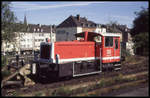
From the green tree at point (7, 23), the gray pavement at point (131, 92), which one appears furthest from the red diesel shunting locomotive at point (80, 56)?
the green tree at point (7, 23)

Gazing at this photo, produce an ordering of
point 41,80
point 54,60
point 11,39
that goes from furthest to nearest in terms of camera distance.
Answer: point 11,39
point 41,80
point 54,60

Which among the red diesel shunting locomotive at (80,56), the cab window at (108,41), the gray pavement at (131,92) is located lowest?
the gray pavement at (131,92)

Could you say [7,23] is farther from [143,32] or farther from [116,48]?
[143,32]

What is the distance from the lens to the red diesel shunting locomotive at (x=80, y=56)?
34.9ft

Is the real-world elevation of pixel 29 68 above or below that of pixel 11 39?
below

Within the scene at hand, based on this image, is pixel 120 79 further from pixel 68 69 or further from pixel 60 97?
pixel 60 97

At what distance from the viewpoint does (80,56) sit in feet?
38.1

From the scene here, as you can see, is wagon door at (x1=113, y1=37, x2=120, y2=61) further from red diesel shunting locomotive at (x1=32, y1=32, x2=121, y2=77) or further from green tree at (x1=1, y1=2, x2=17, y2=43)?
green tree at (x1=1, y1=2, x2=17, y2=43)

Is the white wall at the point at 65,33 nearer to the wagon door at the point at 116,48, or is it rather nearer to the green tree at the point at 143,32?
the wagon door at the point at 116,48

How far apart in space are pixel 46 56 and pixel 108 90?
4.85 m

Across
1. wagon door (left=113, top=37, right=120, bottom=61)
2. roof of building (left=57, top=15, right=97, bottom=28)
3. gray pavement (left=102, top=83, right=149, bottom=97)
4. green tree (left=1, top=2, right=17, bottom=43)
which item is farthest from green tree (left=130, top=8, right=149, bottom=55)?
roof of building (left=57, top=15, right=97, bottom=28)

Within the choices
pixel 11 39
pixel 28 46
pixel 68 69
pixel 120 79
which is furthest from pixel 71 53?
pixel 28 46

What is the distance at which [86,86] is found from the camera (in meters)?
8.98

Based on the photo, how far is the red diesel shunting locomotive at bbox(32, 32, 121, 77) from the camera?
34.9 feet
